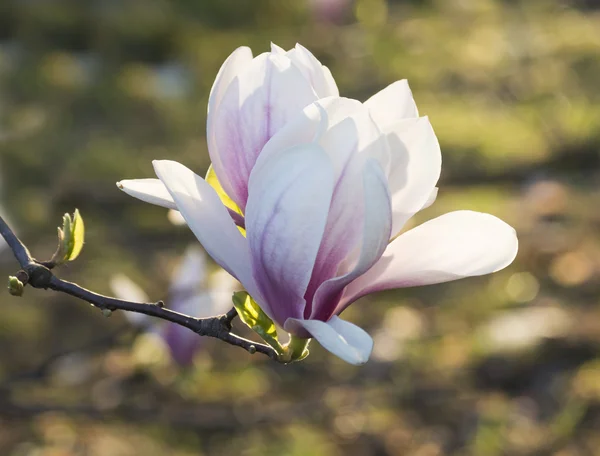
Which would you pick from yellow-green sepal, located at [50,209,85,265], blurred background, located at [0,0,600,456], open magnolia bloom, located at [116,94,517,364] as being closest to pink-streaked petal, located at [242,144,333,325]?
open magnolia bloom, located at [116,94,517,364]

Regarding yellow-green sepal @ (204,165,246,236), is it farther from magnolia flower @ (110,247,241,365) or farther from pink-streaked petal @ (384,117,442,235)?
magnolia flower @ (110,247,241,365)

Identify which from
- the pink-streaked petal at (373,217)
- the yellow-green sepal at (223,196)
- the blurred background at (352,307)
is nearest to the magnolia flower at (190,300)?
the blurred background at (352,307)

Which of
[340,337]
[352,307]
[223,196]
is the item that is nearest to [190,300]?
[223,196]

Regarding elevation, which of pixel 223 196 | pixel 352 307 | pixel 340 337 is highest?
pixel 352 307

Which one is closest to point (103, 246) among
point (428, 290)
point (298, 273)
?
point (428, 290)

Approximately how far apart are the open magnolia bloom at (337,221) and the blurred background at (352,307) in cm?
46

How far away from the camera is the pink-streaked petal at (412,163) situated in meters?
0.40

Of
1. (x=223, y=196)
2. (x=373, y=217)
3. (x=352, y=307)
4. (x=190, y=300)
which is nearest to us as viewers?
(x=373, y=217)

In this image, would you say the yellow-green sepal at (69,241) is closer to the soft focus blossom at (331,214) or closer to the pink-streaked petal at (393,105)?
the soft focus blossom at (331,214)

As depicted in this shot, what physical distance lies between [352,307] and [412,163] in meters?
1.31

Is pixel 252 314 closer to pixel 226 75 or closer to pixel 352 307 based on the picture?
pixel 226 75

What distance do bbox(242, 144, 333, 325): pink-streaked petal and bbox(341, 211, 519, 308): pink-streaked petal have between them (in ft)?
0.17

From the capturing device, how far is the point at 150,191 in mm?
414

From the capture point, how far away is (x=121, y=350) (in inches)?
50.4
